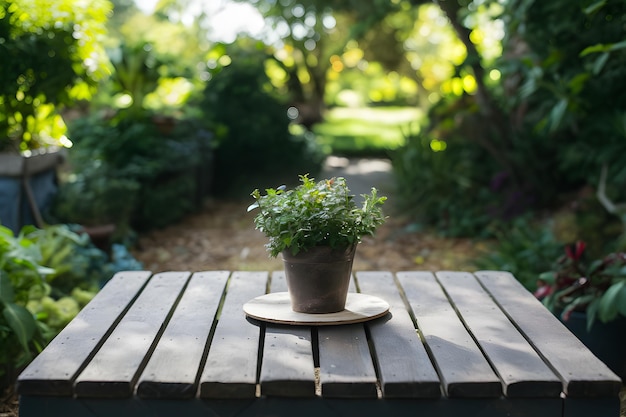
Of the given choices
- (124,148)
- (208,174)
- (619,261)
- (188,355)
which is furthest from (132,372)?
(208,174)

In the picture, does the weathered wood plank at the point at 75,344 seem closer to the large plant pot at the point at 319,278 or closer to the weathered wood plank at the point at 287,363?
the weathered wood plank at the point at 287,363

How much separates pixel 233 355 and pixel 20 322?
1.61 meters

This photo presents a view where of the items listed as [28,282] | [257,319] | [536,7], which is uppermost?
[536,7]

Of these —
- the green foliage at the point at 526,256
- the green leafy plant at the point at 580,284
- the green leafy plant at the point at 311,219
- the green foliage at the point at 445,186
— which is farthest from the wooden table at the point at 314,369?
the green foliage at the point at 445,186

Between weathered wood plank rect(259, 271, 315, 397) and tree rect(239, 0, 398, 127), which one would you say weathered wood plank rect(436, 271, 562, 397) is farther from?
tree rect(239, 0, 398, 127)

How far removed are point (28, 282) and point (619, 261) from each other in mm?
3118

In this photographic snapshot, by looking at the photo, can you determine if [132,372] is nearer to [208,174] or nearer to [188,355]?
[188,355]

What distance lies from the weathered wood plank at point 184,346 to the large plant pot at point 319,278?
1.09ft

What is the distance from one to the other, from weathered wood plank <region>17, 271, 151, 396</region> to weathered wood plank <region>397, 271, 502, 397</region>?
1080mm

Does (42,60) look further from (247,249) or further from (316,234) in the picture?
(316,234)

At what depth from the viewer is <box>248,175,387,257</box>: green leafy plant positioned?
2.65 metres

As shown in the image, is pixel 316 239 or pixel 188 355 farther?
pixel 316 239

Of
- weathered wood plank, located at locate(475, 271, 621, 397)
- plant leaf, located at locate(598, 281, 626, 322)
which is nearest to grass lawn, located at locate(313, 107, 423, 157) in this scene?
plant leaf, located at locate(598, 281, 626, 322)

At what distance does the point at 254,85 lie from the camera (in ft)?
32.7
